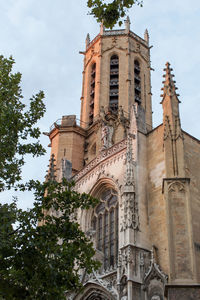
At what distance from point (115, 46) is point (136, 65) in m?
2.37

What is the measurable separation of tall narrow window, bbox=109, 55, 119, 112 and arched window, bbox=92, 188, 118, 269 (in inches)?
538

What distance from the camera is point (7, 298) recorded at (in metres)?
Result: 10.4

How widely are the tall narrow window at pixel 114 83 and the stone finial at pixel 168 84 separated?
1312 cm

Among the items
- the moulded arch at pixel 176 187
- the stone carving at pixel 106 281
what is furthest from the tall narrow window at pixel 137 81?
the stone carving at pixel 106 281

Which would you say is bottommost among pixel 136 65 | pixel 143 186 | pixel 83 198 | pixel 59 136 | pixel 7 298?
pixel 7 298

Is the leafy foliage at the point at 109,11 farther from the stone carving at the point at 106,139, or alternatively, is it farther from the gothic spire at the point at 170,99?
the stone carving at the point at 106,139

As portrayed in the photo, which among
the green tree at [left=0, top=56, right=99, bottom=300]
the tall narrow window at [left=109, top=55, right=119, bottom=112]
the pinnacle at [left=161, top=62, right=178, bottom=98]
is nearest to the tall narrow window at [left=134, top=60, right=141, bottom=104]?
the tall narrow window at [left=109, top=55, right=119, bottom=112]

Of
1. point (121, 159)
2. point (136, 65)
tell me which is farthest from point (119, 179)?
point (136, 65)

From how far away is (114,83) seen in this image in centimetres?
3719

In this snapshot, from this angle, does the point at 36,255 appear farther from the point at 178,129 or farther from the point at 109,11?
the point at 178,129

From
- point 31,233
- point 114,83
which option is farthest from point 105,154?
point 114,83

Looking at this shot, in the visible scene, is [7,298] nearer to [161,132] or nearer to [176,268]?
[176,268]

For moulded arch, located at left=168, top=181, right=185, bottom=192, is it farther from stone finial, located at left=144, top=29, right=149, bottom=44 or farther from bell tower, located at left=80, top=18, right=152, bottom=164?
stone finial, located at left=144, top=29, right=149, bottom=44

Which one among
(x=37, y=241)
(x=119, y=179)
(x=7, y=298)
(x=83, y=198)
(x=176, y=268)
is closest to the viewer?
(x=7, y=298)
